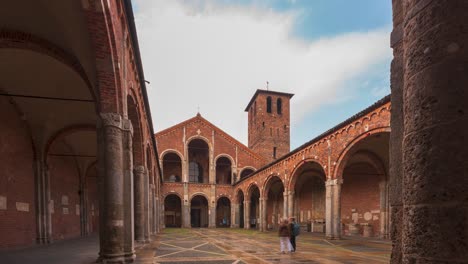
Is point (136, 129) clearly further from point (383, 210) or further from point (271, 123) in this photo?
point (271, 123)

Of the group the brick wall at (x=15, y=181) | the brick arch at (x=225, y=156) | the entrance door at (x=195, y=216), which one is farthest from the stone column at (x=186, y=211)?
the brick wall at (x=15, y=181)

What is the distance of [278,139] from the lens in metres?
38.5

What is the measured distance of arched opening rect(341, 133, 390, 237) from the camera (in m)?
16.5

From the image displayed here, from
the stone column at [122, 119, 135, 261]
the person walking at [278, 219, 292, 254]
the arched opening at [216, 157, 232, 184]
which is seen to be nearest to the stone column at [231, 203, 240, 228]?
the arched opening at [216, 157, 232, 184]

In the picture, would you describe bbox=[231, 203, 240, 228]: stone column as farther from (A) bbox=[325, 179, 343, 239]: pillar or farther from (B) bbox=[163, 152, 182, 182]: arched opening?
(A) bbox=[325, 179, 343, 239]: pillar

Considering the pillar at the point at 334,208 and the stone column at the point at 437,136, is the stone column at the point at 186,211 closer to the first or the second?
the pillar at the point at 334,208

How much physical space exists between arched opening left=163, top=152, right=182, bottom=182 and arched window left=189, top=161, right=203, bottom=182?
1.43 meters

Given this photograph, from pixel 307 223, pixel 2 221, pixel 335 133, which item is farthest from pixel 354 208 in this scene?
pixel 2 221

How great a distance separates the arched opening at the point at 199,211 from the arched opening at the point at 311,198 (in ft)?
41.2

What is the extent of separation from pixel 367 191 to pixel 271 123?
68.6 feet

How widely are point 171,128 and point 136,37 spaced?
77.9ft

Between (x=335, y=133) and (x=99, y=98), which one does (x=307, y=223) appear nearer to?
(x=335, y=133)

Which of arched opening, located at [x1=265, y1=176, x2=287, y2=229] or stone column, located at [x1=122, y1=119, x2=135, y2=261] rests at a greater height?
stone column, located at [x1=122, y1=119, x2=135, y2=261]

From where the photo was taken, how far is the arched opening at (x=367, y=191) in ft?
54.2
